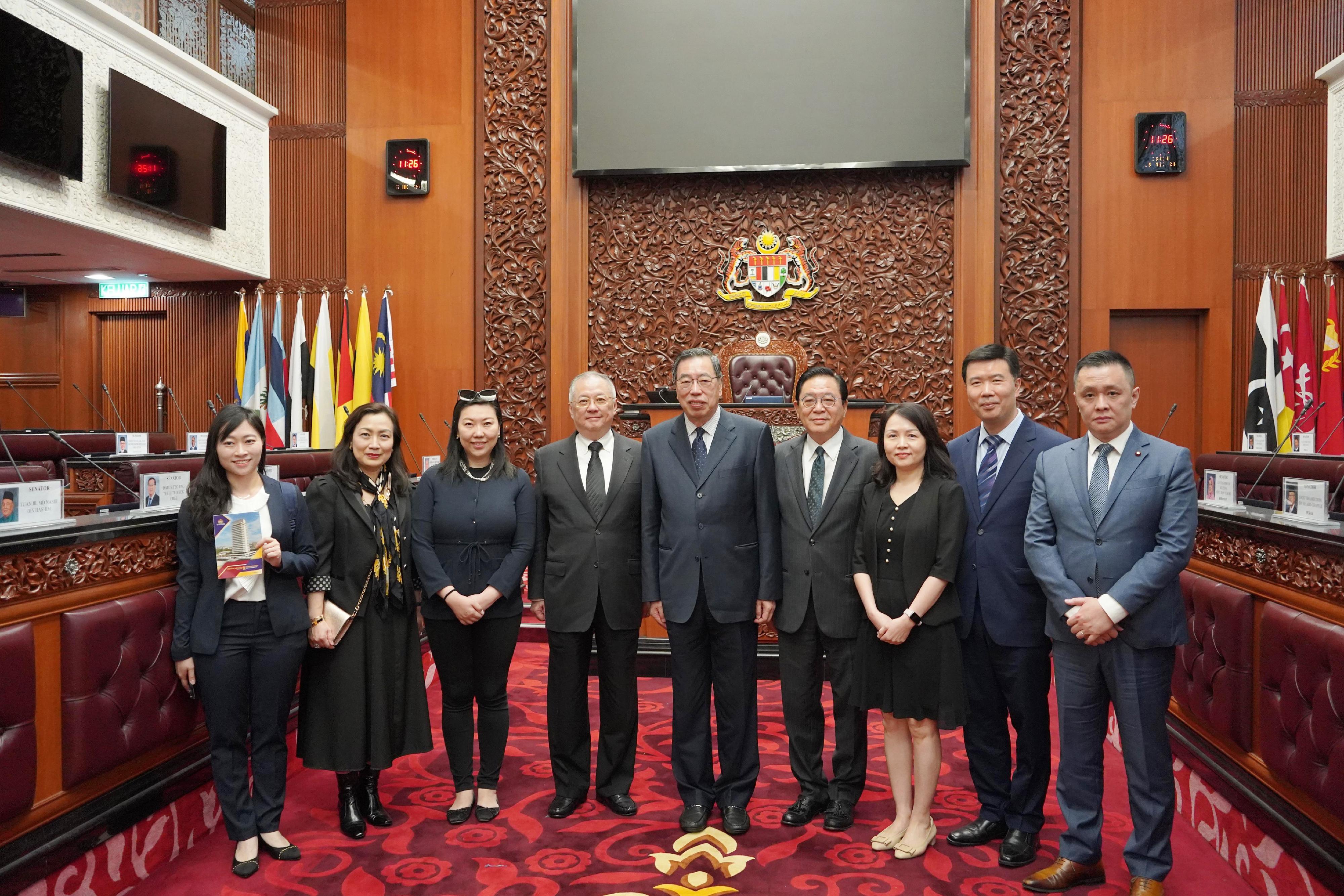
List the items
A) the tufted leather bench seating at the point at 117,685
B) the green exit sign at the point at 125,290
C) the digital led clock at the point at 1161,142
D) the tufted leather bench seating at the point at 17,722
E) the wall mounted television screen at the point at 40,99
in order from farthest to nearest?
1. the green exit sign at the point at 125,290
2. the digital led clock at the point at 1161,142
3. the wall mounted television screen at the point at 40,99
4. the tufted leather bench seating at the point at 117,685
5. the tufted leather bench seating at the point at 17,722

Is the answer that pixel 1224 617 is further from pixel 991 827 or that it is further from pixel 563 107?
pixel 563 107

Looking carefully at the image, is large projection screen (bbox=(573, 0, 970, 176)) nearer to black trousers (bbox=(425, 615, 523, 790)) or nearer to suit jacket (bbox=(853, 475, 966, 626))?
suit jacket (bbox=(853, 475, 966, 626))

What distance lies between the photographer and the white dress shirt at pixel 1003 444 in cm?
267

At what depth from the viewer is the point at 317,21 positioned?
7.41 meters

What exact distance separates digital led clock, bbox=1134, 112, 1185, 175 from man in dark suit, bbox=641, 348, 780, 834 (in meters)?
5.47

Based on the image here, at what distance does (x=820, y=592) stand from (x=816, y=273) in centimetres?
462

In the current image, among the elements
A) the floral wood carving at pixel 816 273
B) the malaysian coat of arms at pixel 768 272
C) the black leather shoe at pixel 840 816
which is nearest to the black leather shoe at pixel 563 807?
the black leather shoe at pixel 840 816

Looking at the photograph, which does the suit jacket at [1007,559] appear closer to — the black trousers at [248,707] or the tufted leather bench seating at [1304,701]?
the tufted leather bench seating at [1304,701]

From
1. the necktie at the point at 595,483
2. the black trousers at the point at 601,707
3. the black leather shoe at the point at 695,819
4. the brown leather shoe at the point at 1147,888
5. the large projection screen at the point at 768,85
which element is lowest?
the black leather shoe at the point at 695,819

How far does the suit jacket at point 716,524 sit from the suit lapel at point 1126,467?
1.01 meters

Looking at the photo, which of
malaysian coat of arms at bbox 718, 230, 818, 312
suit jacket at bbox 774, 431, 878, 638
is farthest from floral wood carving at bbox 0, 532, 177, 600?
malaysian coat of arms at bbox 718, 230, 818, 312

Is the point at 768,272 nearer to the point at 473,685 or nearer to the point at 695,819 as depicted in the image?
the point at 473,685

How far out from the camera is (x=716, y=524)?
279cm

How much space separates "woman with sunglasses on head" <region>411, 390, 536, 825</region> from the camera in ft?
9.35
